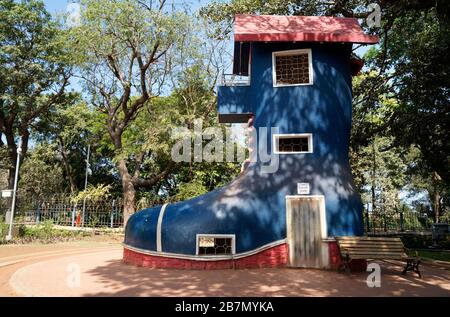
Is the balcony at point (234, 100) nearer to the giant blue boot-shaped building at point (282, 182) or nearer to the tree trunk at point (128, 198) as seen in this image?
the giant blue boot-shaped building at point (282, 182)

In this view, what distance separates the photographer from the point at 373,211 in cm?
2130

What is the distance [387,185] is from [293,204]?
88.4 feet

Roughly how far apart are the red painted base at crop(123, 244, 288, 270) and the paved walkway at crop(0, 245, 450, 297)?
43 centimetres

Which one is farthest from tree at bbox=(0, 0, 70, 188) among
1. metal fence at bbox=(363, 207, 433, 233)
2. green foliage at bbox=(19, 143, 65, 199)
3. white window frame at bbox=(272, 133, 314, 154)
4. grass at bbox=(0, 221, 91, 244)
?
metal fence at bbox=(363, 207, 433, 233)

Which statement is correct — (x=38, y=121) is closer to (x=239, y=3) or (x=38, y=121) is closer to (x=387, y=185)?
(x=239, y=3)

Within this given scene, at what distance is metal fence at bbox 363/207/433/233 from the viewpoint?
21.3 meters

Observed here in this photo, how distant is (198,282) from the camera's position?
29.9 ft

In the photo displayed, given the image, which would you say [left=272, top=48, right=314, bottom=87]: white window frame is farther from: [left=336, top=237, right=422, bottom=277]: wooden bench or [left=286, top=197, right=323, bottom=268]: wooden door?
[left=336, top=237, right=422, bottom=277]: wooden bench

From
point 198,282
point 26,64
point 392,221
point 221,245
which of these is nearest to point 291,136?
point 221,245

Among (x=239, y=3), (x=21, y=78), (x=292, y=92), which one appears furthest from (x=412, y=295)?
(x=21, y=78)

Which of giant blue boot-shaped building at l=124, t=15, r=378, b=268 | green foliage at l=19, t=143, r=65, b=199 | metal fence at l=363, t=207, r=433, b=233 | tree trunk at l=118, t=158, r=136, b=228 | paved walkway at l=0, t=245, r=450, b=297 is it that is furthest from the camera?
green foliage at l=19, t=143, r=65, b=199

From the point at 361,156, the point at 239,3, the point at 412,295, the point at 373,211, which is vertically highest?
the point at 239,3

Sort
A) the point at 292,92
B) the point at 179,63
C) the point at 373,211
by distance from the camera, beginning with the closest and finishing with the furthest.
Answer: the point at 292,92 < the point at 373,211 < the point at 179,63
